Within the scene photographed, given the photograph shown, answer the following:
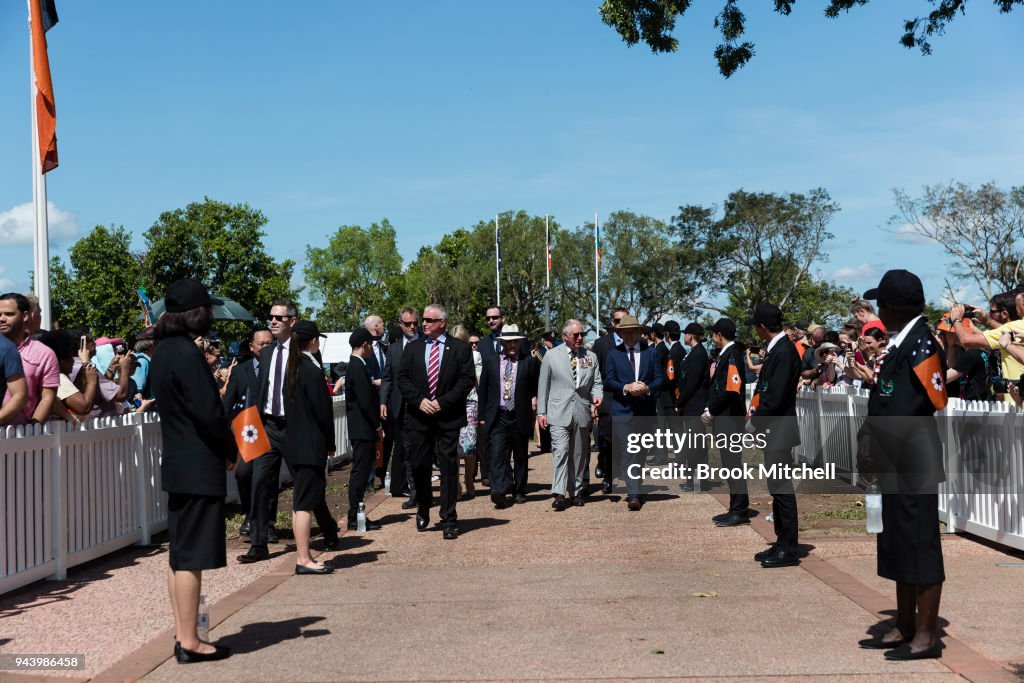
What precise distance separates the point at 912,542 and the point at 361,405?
6041 mm

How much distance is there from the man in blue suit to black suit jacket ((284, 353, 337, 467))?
456 cm

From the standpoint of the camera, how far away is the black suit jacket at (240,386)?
9938 mm

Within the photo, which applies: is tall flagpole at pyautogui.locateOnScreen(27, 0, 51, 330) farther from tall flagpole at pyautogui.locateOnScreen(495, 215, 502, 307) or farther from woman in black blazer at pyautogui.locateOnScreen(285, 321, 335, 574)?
tall flagpole at pyautogui.locateOnScreen(495, 215, 502, 307)

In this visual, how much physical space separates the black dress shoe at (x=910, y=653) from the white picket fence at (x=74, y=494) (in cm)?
576

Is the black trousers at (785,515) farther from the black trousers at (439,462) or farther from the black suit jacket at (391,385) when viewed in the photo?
the black suit jacket at (391,385)

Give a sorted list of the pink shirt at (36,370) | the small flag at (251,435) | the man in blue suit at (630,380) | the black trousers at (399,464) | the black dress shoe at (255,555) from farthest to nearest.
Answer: the black trousers at (399,464)
the man in blue suit at (630,380)
the small flag at (251,435)
the black dress shoe at (255,555)
the pink shirt at (36,370)

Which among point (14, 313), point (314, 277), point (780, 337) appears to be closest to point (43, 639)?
Answer: point (14, 313)

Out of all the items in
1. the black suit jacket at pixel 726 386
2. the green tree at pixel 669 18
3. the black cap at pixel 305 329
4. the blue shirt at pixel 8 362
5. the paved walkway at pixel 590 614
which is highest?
the green tree at pixel 669 18

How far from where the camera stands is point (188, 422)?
19.6 feet

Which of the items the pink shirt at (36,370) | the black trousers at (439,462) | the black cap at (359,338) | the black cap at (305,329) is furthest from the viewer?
the black cap at (359,338)

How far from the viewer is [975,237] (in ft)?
160

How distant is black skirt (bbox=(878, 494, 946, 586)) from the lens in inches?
226

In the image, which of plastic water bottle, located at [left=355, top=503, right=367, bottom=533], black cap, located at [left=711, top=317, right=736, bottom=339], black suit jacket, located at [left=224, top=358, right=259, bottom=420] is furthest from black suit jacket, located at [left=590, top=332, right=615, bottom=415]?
black suit jacket, located at [left=224, top=358, right=259, bottom=420]

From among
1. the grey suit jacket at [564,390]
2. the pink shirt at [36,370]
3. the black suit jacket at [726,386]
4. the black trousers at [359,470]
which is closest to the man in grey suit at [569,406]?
the grey suit jacket at [564,390]
